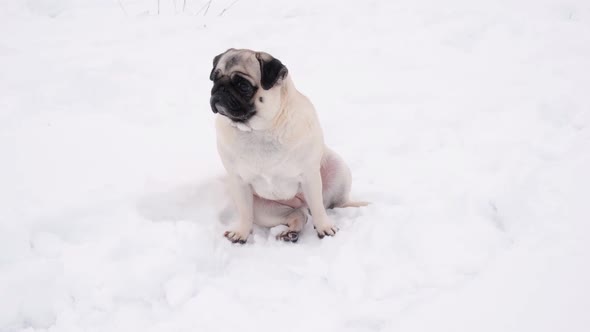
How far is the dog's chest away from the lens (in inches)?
97.0

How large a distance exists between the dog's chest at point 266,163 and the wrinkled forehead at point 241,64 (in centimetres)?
33

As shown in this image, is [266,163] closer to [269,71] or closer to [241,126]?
[241,126]

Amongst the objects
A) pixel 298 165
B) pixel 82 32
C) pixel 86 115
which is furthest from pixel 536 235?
pixel 82 32

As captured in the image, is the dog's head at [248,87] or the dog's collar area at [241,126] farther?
the dog's collar area at [241,126]

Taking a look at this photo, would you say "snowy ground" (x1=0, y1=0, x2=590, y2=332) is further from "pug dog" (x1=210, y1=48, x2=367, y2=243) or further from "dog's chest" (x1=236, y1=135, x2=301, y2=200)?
"dog's chest" (x1=236, y1=135, x2=301, y2=200)

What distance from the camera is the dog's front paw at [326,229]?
2721 millimetres

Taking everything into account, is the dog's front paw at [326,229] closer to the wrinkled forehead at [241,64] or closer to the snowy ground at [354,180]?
the snowy ground at [354,180]

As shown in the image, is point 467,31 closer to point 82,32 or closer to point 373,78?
point 373,78

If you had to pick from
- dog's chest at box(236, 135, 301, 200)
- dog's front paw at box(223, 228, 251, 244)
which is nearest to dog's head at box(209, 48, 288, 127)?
dog's chest at box(236, 135, 301, 200)

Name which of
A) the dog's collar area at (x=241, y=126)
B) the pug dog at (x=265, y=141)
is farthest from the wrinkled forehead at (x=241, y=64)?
the dog's collar area at (x=241, y=126)

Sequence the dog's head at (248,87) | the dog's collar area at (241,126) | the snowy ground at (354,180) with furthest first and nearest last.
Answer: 1. the dog's collar area at (241,126)
2. the dog's head at (248,87)
3. the snowy ground at (354,180)

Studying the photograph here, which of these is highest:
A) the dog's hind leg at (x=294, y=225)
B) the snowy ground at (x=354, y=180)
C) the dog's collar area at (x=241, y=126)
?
the dog's collar area at (x=241, y=126)

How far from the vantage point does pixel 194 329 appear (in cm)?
203

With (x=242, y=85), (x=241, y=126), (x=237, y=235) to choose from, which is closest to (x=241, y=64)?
(x=242, y=85)
